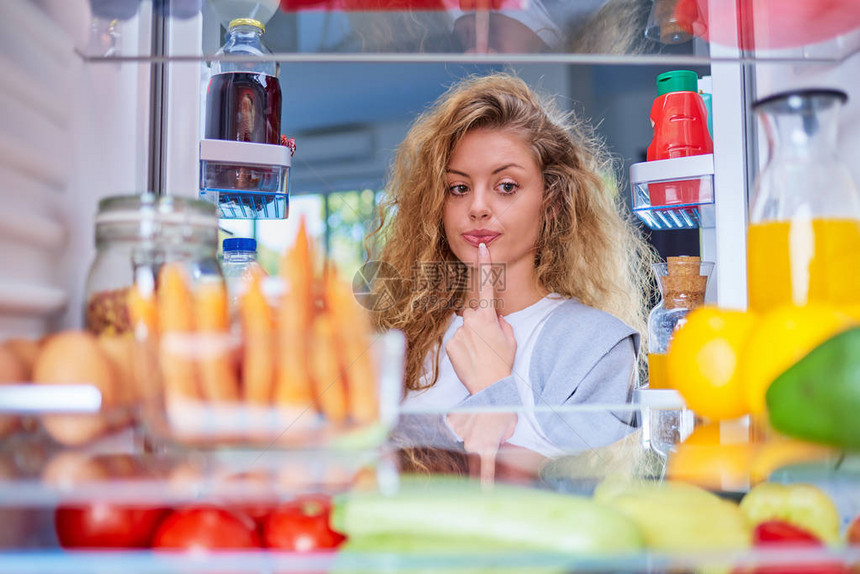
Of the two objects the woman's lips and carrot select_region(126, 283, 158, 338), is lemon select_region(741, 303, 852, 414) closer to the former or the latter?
carrot select_region(126, 283, 158, 338)

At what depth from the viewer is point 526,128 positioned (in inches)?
48.9

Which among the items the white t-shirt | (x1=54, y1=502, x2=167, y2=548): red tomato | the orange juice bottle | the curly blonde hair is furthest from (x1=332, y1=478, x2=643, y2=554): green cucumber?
the curly blonde hair

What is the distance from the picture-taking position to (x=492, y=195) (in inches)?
47.4

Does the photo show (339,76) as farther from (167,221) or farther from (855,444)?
(855,444)

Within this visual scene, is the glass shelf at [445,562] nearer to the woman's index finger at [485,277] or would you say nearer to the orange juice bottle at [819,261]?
→ the orange juice bottle at [819,261]

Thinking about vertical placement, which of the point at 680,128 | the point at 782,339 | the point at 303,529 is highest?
the point at 680,128

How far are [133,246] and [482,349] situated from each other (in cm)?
77

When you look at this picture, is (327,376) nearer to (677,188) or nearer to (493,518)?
(493,518)

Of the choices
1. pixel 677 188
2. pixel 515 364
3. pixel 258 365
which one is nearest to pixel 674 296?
pixel 677 188

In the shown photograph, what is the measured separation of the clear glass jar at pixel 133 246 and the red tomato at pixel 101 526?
0.12 m

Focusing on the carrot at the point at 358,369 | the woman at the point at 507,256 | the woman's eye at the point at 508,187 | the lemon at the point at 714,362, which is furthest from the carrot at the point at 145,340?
the woman's eye at the point at 508,187

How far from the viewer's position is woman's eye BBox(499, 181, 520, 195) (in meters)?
Answer: 1.21

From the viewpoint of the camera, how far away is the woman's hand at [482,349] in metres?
1.13

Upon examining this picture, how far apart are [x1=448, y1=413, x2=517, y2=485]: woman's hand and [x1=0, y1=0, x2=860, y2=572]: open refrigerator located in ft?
0.05
